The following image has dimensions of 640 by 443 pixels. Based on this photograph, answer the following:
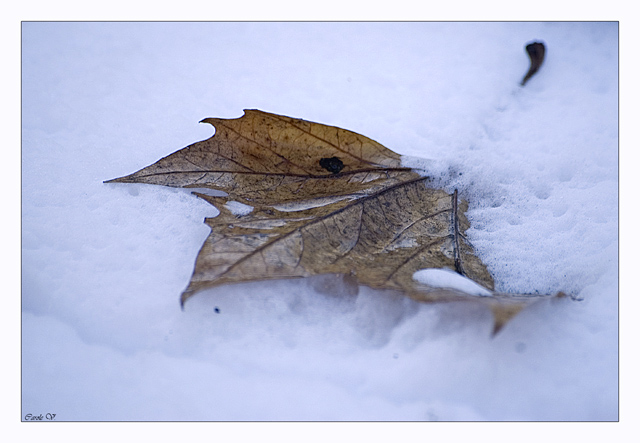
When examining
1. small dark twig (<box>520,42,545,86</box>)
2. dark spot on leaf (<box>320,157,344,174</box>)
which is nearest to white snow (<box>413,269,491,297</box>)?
dark spot on leaf (<box>320,157,344,174</box>)

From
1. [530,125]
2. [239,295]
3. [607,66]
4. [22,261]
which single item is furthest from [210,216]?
[607,66]

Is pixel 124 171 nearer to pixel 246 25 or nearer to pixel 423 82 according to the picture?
pixel 246 25

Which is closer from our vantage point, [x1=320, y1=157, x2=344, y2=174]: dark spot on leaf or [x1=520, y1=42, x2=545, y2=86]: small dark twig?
[x1=320, y1=157, x2=344, y2=174]: dark spot on leaf

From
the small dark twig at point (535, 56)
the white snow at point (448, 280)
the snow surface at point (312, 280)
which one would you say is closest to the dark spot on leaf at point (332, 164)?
the snow surface at point (312, 280)

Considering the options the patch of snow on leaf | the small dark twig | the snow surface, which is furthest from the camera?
the small dark twig

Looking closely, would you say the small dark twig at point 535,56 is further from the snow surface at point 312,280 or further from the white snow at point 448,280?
the white snow at point 448,280

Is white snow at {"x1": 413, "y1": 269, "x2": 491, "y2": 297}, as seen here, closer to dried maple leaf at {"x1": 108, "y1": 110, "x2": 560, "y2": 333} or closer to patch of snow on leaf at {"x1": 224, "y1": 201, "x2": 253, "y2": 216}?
dried maple leaf at {"x1": 108, "y1": 110, "x2": 560, "y2": 333}

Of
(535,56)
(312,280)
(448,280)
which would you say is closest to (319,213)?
(312,280)

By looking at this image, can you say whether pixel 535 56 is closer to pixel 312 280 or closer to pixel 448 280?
pixel 448 280
